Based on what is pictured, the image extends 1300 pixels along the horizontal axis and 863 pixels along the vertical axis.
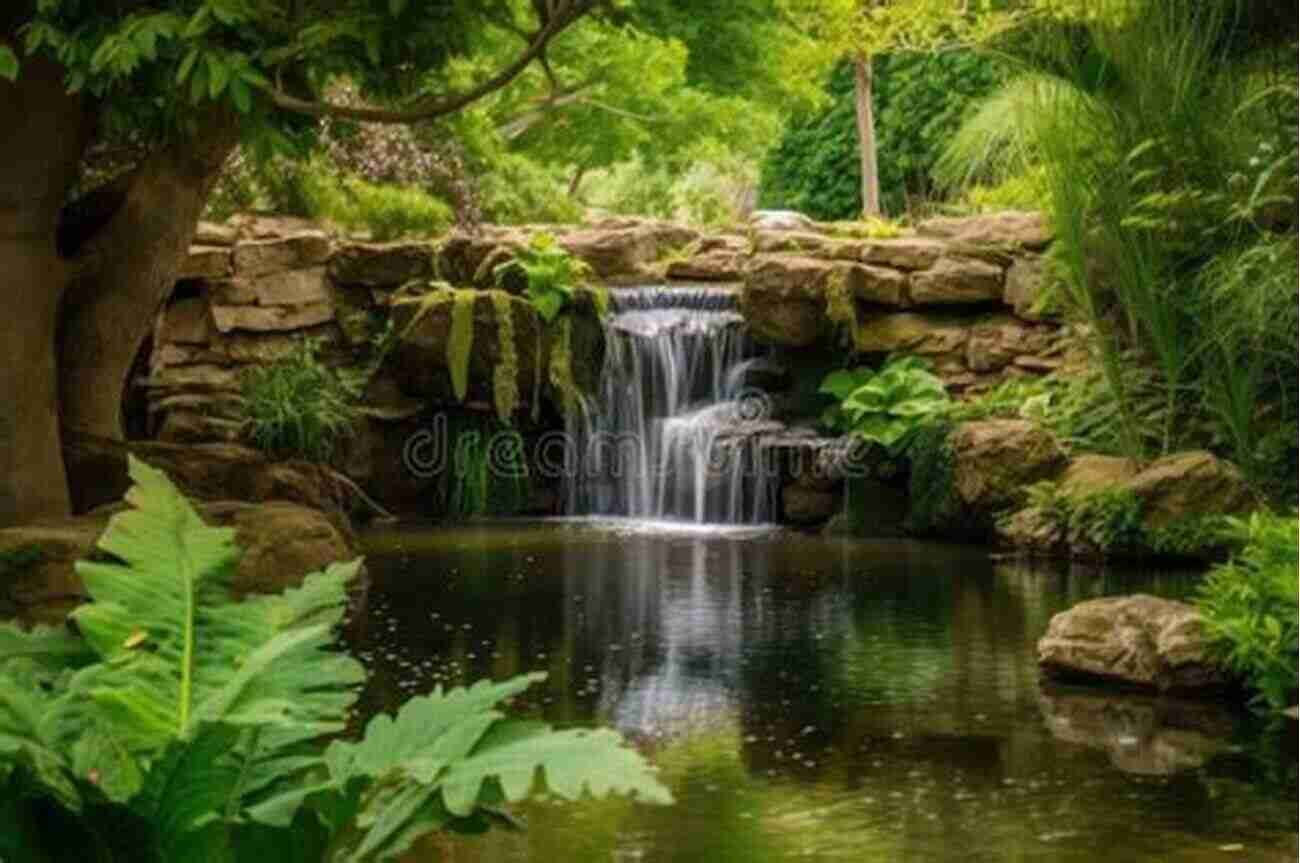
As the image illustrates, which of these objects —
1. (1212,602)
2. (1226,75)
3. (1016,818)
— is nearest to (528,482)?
(1226,75)

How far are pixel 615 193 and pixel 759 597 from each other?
24984 millimetres

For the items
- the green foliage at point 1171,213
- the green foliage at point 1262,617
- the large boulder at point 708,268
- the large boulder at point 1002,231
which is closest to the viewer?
the green foliage at point 1262,617

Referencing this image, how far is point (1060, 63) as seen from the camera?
17219 mm

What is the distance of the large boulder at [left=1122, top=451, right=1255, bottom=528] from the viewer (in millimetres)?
15453

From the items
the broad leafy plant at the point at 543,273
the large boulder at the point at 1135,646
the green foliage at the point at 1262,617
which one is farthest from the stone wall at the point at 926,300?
the green foliage at the point at 1262,617

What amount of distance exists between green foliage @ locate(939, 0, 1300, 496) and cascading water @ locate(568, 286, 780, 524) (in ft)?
12.4

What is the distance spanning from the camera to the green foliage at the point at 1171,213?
50.7ft

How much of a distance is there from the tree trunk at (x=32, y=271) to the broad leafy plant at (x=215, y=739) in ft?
27.1

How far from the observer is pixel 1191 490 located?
51.0ft

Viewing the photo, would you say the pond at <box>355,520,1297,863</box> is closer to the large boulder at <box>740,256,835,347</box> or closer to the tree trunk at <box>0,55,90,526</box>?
the tree trunk at <box>0,55,90,526</box>

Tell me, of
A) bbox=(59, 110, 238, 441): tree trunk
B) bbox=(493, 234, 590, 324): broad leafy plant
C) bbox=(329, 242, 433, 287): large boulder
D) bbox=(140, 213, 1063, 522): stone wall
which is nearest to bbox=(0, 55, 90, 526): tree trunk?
bbox=(59, 110, 238, 441): tree trunk

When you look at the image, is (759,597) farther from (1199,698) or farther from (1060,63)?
(1060,63)

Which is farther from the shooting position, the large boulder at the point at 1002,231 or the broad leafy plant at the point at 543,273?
the broad leafy plant at the point at 543,273

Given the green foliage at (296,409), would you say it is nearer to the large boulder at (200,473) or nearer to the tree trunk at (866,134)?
the large boulder at (200,473)
